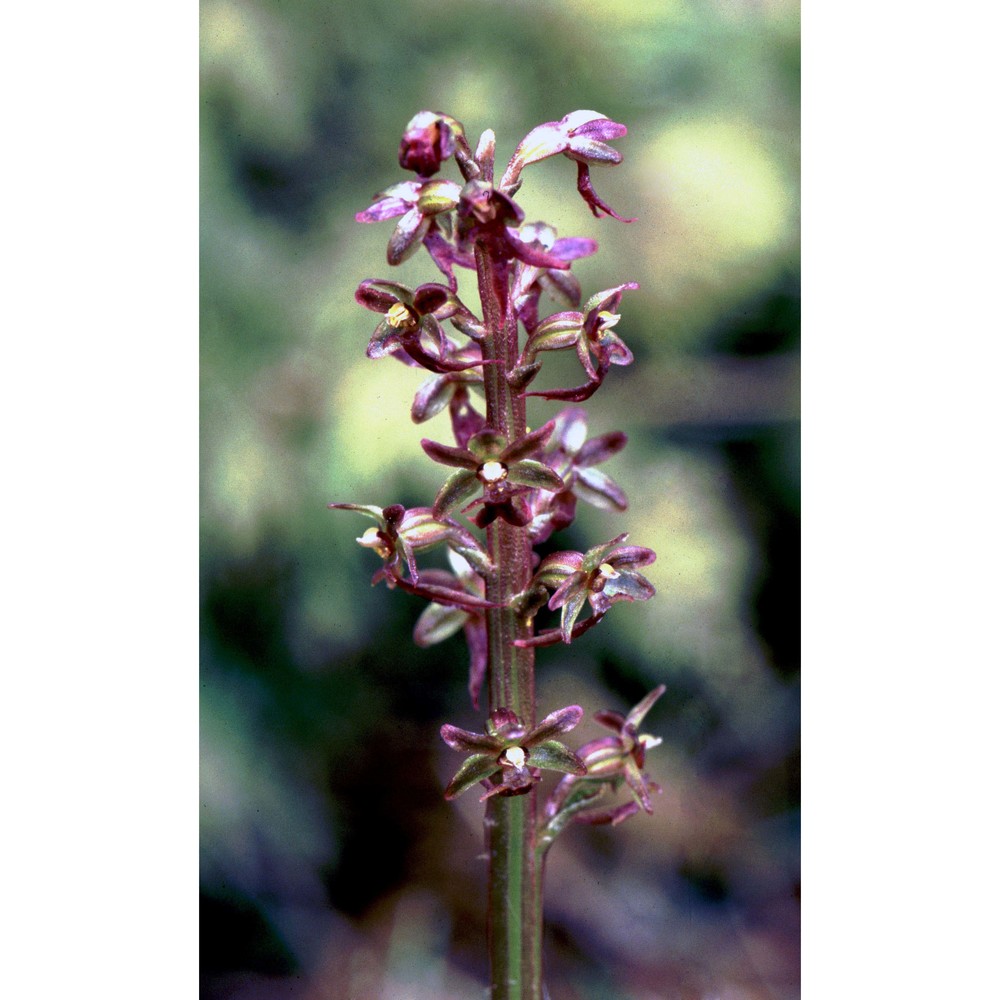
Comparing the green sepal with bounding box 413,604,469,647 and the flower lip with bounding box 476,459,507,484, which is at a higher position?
the flower lip with bounding box 476,459,507,484

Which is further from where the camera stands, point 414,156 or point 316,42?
point 316,42

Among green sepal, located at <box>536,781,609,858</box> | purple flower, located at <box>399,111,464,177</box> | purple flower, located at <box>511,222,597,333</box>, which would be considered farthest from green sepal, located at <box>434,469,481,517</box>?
green sepal, located at <box>536,781,609,858</box>

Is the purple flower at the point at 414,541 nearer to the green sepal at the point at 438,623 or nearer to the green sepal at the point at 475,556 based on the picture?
the green sepal at the point at 475,556

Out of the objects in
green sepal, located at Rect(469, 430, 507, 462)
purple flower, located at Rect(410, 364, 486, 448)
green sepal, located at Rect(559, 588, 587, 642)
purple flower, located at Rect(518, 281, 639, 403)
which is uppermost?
purple flower, located at Rect(518, 281, 639, 403)

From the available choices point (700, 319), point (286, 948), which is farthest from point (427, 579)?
point (286, 948)

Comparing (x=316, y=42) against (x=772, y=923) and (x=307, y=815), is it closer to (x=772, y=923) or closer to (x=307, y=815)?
(x=307, y=815)

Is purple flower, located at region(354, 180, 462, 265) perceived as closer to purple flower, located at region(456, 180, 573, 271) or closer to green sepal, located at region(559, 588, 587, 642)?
purple flower, located at region(456, 180, 573, 271)
